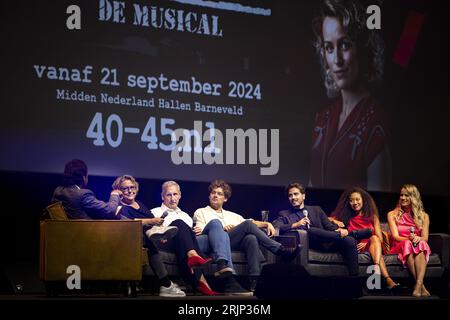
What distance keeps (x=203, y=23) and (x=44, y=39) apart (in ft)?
4.37

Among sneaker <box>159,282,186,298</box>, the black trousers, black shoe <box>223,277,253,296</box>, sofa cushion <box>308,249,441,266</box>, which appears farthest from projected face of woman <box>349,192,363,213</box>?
sneaker <box>159,282,186,298</box>

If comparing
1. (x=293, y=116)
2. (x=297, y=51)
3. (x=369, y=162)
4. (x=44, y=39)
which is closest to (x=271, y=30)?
(x=297, y=51)

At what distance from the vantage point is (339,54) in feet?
24.1

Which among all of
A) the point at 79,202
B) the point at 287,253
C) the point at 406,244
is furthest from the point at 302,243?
the point at 79,202

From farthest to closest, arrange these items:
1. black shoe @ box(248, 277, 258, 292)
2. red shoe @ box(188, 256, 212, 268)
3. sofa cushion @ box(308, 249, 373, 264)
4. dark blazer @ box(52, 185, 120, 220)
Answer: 1. sofa cushion @ box(308, 249, 373, 264)
2. black shoe @ box(248, 277, 258, 292)
3. red shoe @ box(188, 256, 212, 268)
4. dark blazer @ box(52, 185, 120, 220)

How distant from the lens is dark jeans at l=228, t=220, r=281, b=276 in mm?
6098

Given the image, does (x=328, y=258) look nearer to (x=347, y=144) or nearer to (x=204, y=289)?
(x=204, y=289)

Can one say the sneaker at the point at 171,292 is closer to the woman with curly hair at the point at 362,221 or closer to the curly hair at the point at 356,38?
the woman with curly hair at the point at 362,221

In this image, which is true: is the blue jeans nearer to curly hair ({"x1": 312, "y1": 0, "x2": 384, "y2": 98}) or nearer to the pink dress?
the pink dress

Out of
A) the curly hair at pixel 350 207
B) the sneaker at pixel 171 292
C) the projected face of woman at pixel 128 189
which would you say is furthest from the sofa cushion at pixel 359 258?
the projected face of woman at pixel 128 189

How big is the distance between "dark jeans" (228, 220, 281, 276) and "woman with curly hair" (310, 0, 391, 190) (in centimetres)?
125

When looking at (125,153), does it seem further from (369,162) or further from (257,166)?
(369,162)

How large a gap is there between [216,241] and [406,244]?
5.05 ft

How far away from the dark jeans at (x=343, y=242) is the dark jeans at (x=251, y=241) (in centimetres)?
33
